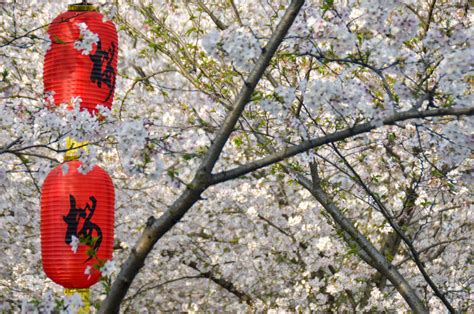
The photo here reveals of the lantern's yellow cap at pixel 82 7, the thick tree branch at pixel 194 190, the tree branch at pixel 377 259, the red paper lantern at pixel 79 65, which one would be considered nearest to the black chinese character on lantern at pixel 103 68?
the red paper lantern at pixel 79 65

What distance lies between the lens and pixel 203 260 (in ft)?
30.7

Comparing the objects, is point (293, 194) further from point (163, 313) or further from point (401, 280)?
point (401, 280)

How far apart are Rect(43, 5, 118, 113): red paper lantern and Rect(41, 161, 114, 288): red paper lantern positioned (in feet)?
1.86

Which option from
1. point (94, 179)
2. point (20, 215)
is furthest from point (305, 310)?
point (94, 179)

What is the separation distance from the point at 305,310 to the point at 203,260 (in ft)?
4.40

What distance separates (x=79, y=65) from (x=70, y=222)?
44.1 inches

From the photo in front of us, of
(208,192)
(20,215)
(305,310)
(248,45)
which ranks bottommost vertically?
(248,45)

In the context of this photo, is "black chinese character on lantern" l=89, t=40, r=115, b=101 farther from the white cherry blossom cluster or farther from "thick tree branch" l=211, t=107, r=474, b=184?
"thick tree branch" l=211, t=107, r=474, b=184

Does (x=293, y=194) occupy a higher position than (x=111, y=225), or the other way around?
(x=293, y=194)

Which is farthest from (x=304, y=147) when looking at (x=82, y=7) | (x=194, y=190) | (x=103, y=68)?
(x=82, y=7)

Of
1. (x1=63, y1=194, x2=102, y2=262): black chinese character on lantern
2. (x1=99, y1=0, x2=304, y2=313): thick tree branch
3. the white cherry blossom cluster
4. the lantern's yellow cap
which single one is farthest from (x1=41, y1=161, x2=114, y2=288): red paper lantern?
(x1=99, y1=0, x2=304, y2=313): thick tree branch

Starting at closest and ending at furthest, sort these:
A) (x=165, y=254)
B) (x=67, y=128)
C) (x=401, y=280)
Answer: (x=67, y=128) < (x=401, y=280) < (x=165, y=254)

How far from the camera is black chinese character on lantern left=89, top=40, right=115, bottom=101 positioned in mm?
5594

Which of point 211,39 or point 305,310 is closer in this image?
point 211,39
